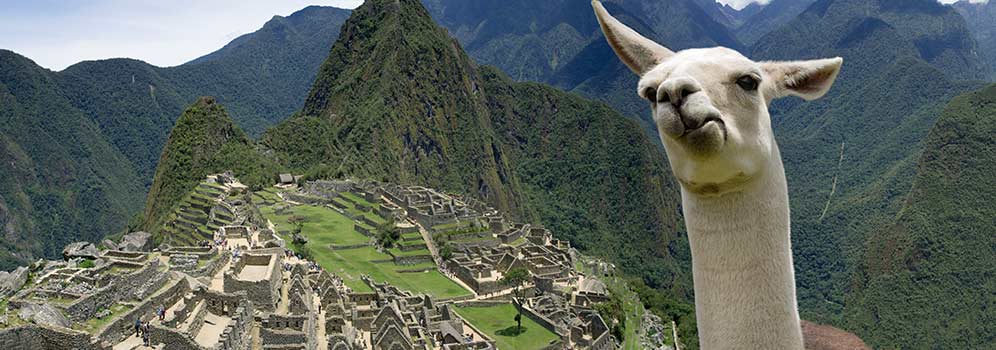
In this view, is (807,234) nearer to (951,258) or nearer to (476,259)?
(951,258)

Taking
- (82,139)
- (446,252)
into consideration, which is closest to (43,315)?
(446,252)

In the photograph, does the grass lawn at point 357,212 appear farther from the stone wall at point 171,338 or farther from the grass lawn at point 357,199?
the stone wall at point 171,338

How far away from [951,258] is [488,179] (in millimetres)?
61061

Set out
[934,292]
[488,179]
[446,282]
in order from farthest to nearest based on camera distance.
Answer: [488,179]
[934,292]
[446,282]

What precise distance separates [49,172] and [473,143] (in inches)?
2373

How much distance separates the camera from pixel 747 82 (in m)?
2.45

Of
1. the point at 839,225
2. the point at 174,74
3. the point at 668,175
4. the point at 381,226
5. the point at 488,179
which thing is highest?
the point at 174,74

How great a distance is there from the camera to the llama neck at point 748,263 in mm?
2488

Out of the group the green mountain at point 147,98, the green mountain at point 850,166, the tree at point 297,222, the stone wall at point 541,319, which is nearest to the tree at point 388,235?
the tree at point 297,222

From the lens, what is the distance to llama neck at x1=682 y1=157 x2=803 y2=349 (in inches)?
98.0

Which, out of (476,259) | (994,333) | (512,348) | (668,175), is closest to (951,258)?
(994,333)

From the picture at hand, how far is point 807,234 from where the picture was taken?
11369 cm

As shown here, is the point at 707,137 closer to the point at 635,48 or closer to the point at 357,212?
the point at 635,48

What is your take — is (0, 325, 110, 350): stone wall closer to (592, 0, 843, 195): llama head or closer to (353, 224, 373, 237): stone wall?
(592, 0, 843, 195): llama head
